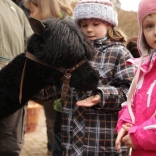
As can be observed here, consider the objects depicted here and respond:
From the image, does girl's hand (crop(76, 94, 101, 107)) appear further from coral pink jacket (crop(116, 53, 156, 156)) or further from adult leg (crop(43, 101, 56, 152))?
adult leg (crop(43, 101, 56, 152))

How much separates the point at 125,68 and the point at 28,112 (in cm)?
406

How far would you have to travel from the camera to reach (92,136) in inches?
96.5

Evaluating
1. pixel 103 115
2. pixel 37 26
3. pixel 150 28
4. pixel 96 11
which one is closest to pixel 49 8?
pixel 96 11

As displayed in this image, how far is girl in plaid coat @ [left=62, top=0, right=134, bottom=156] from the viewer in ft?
7.95

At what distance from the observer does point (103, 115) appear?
2.49m

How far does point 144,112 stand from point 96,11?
1.04 meters

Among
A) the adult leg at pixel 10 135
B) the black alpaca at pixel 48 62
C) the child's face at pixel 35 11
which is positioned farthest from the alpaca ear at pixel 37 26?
the child's face at pixel 35 11

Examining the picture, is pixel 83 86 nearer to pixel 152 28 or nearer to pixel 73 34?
pixel 73 34

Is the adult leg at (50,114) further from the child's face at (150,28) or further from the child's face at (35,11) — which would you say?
the child's face at (150,28)

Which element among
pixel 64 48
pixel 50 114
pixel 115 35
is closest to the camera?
pixel 64 48

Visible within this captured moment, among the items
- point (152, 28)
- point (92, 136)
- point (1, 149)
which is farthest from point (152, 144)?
point (1, 149)

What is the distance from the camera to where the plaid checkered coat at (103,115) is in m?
2.44

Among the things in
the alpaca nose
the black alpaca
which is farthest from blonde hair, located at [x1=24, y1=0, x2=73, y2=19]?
the alpaca nose

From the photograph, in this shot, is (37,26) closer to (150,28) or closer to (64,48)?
(64,48)
